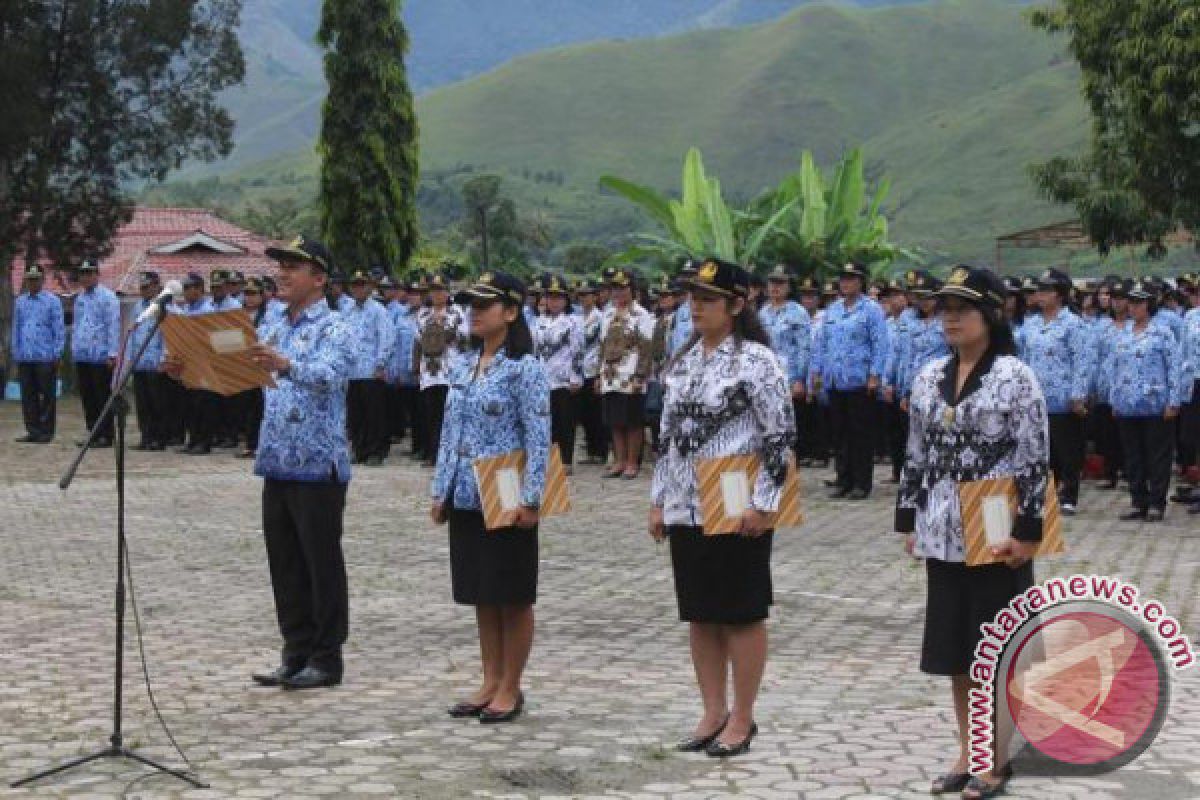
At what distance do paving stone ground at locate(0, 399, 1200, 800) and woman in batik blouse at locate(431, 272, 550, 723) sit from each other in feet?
0.84

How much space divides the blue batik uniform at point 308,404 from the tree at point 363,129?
96.5 feet

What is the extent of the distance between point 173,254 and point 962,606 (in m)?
48.9

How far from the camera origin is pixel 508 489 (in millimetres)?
7852

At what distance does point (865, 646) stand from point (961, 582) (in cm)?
301

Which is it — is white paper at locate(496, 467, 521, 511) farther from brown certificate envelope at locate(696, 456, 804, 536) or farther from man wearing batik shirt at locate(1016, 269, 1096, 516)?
man wearing batik shirt at locate(1016, 269, 1096, 516)

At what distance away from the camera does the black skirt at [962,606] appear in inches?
257

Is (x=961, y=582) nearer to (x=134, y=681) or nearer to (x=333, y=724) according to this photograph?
(x=333, y=724)

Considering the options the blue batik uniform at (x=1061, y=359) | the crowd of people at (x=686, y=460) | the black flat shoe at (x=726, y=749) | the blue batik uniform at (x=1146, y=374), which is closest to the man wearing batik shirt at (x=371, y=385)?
the blue batik uniform at (x=1061, y=359)

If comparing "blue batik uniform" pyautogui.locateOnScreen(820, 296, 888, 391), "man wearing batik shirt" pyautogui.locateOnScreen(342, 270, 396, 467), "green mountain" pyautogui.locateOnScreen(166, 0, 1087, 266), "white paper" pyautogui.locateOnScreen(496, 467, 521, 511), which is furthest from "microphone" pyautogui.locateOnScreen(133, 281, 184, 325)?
"green mountain" pyautogui.locateOnScreen(166, 0, 1087, 266)

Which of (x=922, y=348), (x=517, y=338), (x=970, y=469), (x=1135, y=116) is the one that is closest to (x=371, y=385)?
(x=922, y=348)

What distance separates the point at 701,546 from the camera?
23.4ft

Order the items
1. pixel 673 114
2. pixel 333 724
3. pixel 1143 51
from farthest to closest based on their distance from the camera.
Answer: pixel 673 114 → pixel 1143 51 → pixel 333 724

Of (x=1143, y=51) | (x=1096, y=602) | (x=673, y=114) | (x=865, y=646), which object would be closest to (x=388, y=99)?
(x=1143, y=51)

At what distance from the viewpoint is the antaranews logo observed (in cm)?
654
